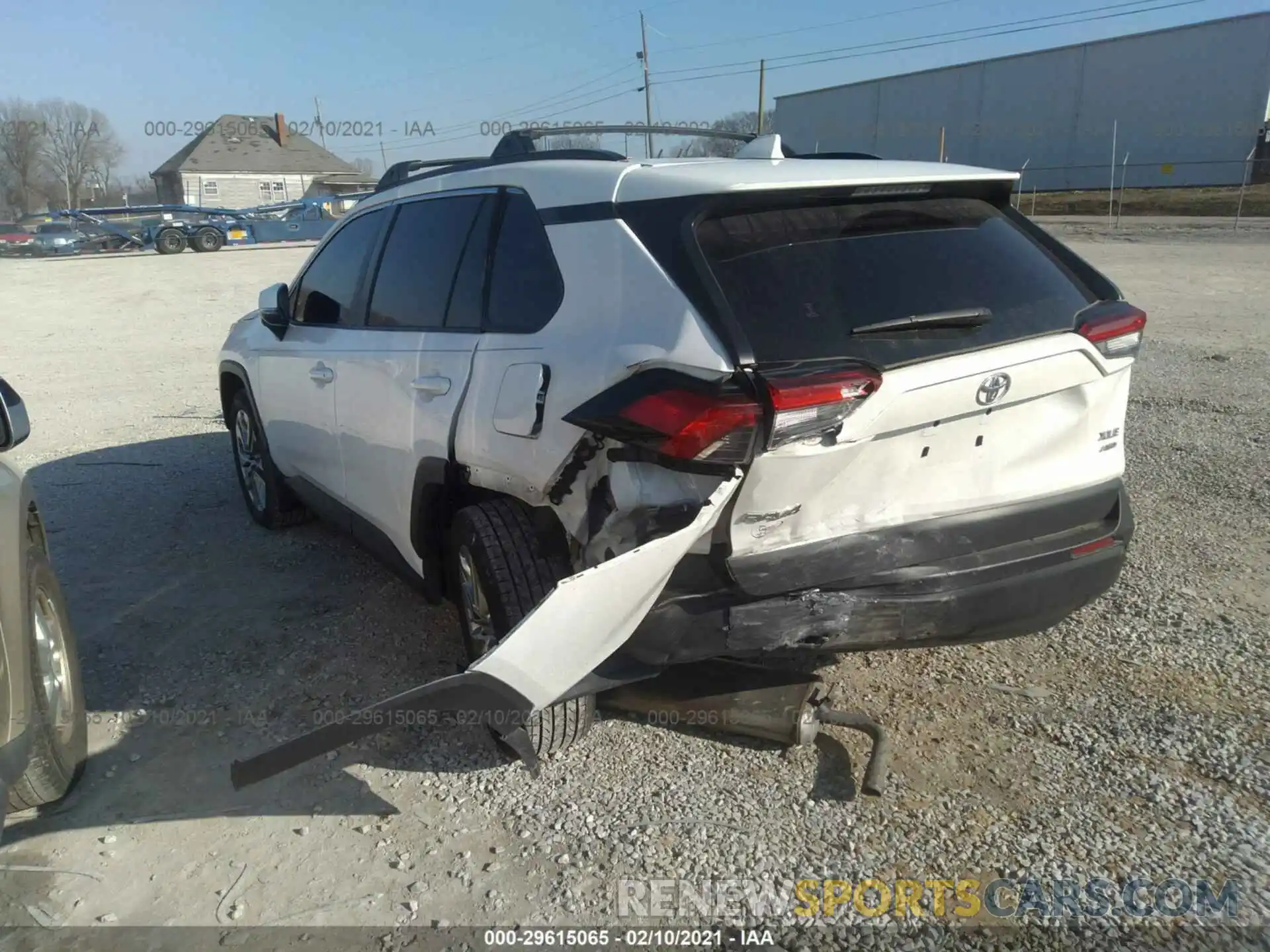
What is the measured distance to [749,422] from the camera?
237 cm

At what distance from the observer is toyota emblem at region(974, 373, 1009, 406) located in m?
2.62

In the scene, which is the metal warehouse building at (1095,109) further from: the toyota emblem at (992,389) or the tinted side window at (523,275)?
the toyota emblem at (992,389)

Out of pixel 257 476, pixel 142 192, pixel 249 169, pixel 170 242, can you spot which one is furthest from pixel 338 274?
pixel 142 192

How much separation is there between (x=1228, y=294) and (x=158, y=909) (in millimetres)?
15480

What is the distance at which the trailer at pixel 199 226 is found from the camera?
108 feet

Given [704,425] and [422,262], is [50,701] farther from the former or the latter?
[704,425]

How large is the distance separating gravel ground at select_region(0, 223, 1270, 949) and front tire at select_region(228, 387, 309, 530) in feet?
0.55

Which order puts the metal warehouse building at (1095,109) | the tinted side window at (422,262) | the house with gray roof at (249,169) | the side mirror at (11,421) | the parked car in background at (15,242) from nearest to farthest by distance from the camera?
1. the side mirror at (11,421)
2. the tinted side window at (422,262)
3. the parked car in background at (15,242)
4. the metal warehouse building at (1095,109)
5. the house with gray roof at (249,169)

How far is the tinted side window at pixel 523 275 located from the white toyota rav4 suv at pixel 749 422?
11 mm

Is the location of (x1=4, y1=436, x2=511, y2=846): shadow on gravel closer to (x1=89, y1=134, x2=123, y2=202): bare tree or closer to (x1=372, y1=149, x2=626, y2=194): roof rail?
(x1=372, y1=149, x2=626, y2=194): roof rail

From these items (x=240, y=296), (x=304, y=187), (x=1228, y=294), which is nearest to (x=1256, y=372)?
(x=1228, y=294)

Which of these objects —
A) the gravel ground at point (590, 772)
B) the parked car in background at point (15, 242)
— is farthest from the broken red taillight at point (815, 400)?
the parked car in background at point (15, 242)

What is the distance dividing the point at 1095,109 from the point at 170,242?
37.5m

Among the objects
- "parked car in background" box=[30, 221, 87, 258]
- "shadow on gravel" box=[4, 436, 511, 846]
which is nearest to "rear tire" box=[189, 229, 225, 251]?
"parked car in background" box=[30, 221, 87, 258]
